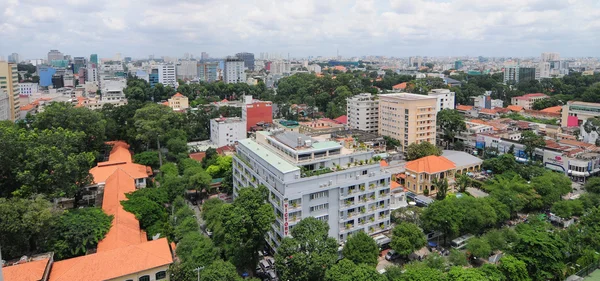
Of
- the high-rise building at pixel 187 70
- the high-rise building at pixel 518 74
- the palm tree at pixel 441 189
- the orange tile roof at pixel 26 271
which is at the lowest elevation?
the orange tile roof at pixel 26 271

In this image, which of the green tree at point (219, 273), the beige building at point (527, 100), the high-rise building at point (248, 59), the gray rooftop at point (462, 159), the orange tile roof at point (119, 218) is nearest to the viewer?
the green tree at point (219, 273)

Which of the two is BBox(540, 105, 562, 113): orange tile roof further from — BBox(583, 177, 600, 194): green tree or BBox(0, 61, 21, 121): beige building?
BBox(0, 61, 21, 121): beige building

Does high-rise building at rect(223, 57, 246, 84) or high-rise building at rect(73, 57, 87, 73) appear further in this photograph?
high-rise building at rect(73, 57, 87, 73)

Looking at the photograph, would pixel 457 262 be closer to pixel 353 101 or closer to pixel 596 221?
pixel 596 221

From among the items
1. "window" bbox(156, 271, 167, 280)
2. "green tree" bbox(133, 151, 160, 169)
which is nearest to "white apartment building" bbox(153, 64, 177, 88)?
"green tree" bbox(133, 151, 160, 169)

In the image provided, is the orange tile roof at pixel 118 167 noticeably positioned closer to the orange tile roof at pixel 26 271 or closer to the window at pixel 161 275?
the orange tile roof at pixel 26 271

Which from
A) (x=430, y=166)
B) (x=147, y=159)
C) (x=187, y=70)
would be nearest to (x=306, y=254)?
(x=430, y=166)

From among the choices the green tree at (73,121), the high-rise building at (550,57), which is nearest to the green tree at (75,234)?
the green tree at (73,121)
